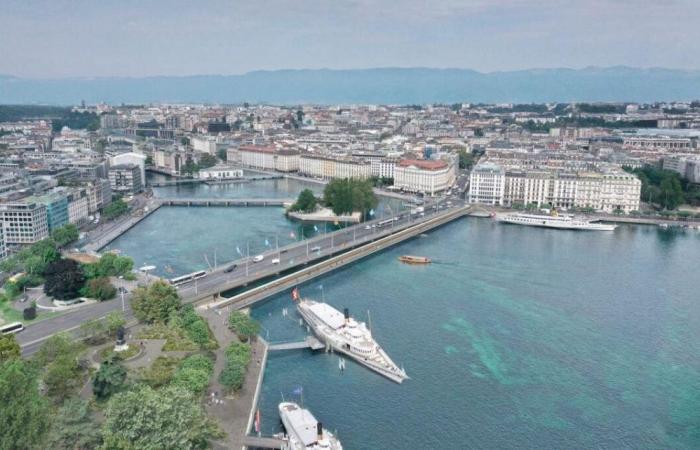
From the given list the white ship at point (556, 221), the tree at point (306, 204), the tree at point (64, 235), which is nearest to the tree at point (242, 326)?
the tree at point (64, 235)

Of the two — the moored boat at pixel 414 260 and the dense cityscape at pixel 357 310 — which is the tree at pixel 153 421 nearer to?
the dense cityscape at pixel 357 310

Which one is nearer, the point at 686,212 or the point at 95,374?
the point at 95,374

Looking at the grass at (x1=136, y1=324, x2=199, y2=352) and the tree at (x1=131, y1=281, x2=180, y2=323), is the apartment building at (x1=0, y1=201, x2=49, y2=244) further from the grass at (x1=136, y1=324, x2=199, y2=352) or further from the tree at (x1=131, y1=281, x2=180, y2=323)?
the grass at (x1=136, y1=324, x2=199, y2=352)

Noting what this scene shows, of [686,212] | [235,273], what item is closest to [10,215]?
[235,273]

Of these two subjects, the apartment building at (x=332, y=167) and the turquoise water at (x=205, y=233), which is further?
the apartment building at (x=332, y=167)

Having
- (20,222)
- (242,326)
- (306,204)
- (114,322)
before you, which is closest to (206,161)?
(306,204)

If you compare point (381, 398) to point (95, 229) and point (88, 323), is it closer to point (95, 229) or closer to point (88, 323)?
point (88, 323)
